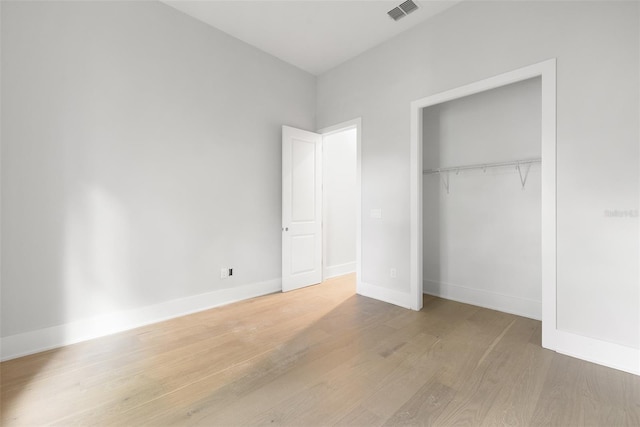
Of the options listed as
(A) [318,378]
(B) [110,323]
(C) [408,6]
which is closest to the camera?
(A) [318,378]

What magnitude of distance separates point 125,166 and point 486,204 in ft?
12.7

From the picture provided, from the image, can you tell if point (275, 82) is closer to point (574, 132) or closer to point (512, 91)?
point (512, 91)

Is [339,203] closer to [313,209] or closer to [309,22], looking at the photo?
[313,209]

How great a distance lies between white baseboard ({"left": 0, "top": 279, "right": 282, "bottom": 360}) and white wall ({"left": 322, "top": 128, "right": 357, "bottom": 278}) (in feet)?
5.34

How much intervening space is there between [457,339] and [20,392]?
10.4ft

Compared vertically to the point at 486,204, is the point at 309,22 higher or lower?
higher

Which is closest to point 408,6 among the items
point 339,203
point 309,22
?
point 309,22

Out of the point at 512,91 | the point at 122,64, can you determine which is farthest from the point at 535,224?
the point at 122,64

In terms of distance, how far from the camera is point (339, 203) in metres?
5.04

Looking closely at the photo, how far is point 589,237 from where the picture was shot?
214cm

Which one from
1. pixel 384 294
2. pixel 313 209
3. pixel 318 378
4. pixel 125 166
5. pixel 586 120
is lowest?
pixel 318 378

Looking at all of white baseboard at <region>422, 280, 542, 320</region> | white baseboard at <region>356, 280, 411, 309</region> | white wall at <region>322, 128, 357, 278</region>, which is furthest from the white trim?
A: white wall at <region>322, 128, 357, 278</region>

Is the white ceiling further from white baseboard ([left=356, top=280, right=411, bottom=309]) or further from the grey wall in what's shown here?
white baseboard ([left=356, top=280, right=411, bottom=309])

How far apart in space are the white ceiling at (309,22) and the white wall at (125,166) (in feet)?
0.69
